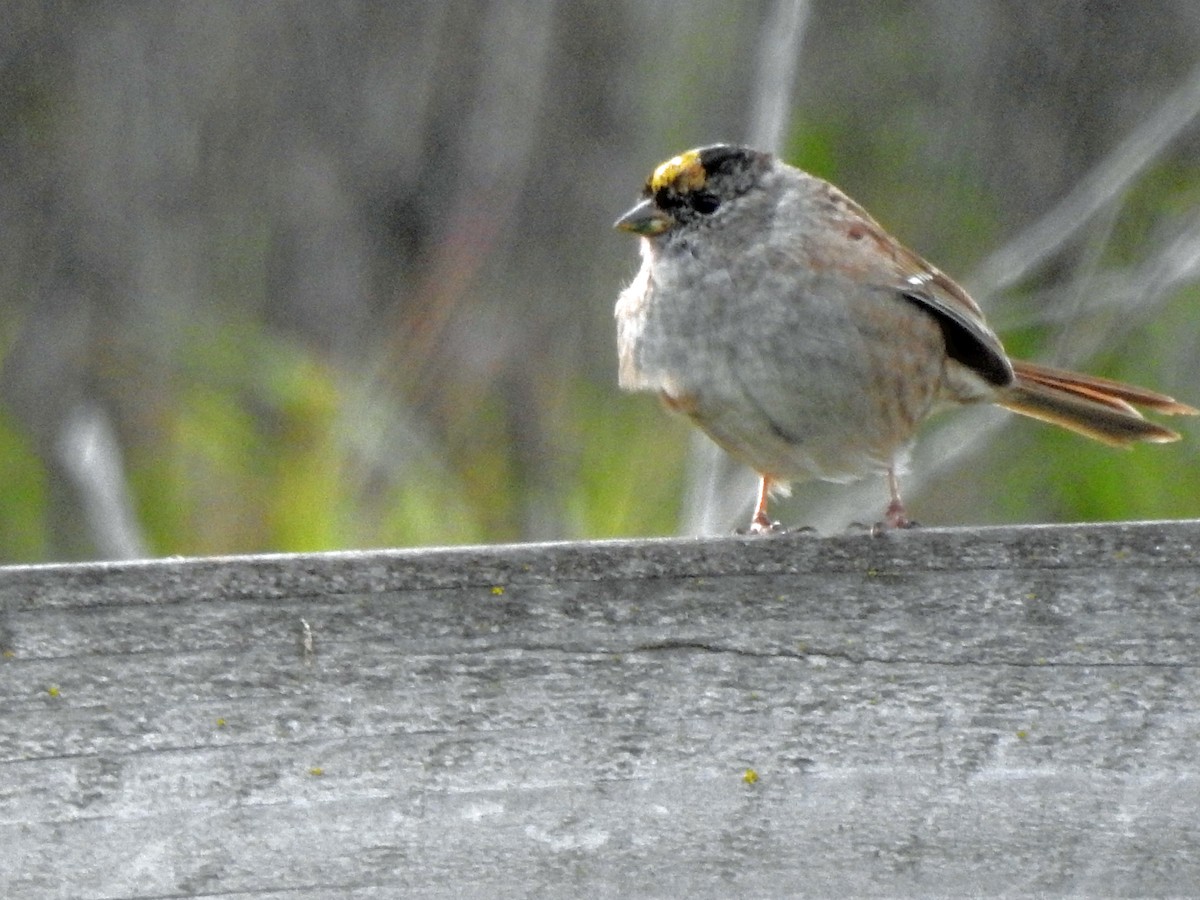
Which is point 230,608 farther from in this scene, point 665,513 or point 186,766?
point 665,513

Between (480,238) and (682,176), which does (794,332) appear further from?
(480,238)

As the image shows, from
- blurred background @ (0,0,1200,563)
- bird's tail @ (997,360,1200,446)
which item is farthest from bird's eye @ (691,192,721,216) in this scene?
bird's tail @ (997,360,1200,446)

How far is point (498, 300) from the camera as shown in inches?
195

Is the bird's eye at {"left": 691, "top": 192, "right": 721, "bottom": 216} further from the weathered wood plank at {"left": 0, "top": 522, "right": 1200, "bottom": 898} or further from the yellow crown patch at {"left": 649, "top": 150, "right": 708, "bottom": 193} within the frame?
the weathered wood plank at {"left": 0, "top": 522, "right": 1200, "bottom": 898}

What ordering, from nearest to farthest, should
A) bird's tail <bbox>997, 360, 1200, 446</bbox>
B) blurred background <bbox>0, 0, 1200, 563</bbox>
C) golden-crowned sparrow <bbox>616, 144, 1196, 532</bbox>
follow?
golden-crowned sparrow <bbox>616, 144, 1196, 532</bbox>, bird's tail <bbox>997, 360, 1200, 446</bbox>, blurred background <bbox>0, 0, 1200, 563</bbox>

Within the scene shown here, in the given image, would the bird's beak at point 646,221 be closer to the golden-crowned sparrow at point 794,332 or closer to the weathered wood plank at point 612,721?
the golden-crowned sparrow at point 794,332

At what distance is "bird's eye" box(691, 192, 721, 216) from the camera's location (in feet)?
11.3

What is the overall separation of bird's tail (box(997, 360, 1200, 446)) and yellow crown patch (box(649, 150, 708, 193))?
72 cm

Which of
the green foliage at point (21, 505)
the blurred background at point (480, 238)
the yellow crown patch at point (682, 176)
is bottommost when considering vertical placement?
the green foliage at point (21, 505)

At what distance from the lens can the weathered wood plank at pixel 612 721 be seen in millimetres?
1806

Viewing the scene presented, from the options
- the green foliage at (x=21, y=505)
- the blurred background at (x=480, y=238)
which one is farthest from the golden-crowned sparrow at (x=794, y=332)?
the green foliage at (x=21, y=505)

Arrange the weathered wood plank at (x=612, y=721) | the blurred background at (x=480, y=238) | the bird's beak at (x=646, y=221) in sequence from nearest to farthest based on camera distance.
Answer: the weathered wood plank at (x=612, y=721) < the bird's beak at (x=646, y=221) < the blurred background at (x=480, y=238)

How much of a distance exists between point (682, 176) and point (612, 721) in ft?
5.87

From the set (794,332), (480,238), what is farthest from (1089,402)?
(480,238)
